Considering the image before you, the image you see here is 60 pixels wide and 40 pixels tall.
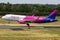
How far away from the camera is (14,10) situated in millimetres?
110312

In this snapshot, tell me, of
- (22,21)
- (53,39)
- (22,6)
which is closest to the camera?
(53,39)

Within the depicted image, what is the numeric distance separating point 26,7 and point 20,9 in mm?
5551

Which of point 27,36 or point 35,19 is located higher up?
point 35,19

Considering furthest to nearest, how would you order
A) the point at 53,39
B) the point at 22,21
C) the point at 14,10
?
1. the point at 14,10
2. the point at 22,21
3. the point at 53,39

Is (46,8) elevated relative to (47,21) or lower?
elevated

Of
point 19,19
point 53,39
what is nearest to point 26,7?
point 19,19

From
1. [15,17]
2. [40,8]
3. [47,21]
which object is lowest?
[47,21]

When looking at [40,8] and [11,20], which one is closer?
[11,20]

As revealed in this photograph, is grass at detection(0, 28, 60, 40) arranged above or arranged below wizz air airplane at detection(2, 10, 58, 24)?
below

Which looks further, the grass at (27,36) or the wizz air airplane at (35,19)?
the wizz air airplane at (35,19)

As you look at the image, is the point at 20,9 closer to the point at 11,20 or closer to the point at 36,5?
the point at 36,5

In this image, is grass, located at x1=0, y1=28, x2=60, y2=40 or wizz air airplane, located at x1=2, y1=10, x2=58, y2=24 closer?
grass, located at x1=0, y1=28, x2=60, y2=40

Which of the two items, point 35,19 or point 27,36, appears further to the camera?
point 35,19

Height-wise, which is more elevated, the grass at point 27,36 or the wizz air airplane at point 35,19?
the wizz air airplane at point 35,19
